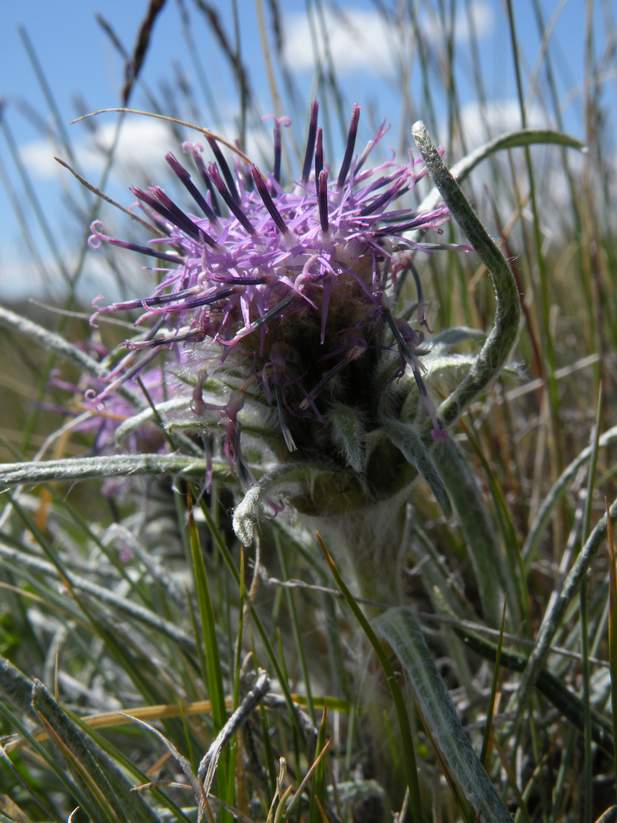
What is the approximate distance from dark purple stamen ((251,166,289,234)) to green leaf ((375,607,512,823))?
47cm

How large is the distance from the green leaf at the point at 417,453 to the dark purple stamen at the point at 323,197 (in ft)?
0.74

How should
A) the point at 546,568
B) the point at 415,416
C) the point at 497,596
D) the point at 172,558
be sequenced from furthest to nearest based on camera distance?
1. the point at 172,558
2. the point at 546,568
3. the point at 497,596
4. the point at 415,416

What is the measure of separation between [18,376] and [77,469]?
365 cm

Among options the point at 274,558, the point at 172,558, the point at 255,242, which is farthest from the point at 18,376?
the point at 255,242

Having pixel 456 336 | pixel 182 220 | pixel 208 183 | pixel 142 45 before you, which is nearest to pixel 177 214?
pixel 182 220

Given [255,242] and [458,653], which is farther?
[458,653]

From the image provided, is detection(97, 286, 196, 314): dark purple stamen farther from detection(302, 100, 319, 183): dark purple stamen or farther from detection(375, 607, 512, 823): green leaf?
detection(375, 607, 512, 823): green leaf

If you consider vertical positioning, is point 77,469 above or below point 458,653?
above

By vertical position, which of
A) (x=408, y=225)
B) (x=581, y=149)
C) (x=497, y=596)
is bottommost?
(x=497, y=596)

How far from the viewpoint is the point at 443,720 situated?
0.75 meters

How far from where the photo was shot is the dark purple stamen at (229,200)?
33.9 inches

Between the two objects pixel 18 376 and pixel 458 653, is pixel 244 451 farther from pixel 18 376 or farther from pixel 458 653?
pixel 18 376

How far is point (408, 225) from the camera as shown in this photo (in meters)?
0.85

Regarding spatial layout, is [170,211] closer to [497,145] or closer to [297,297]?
[297,297]
